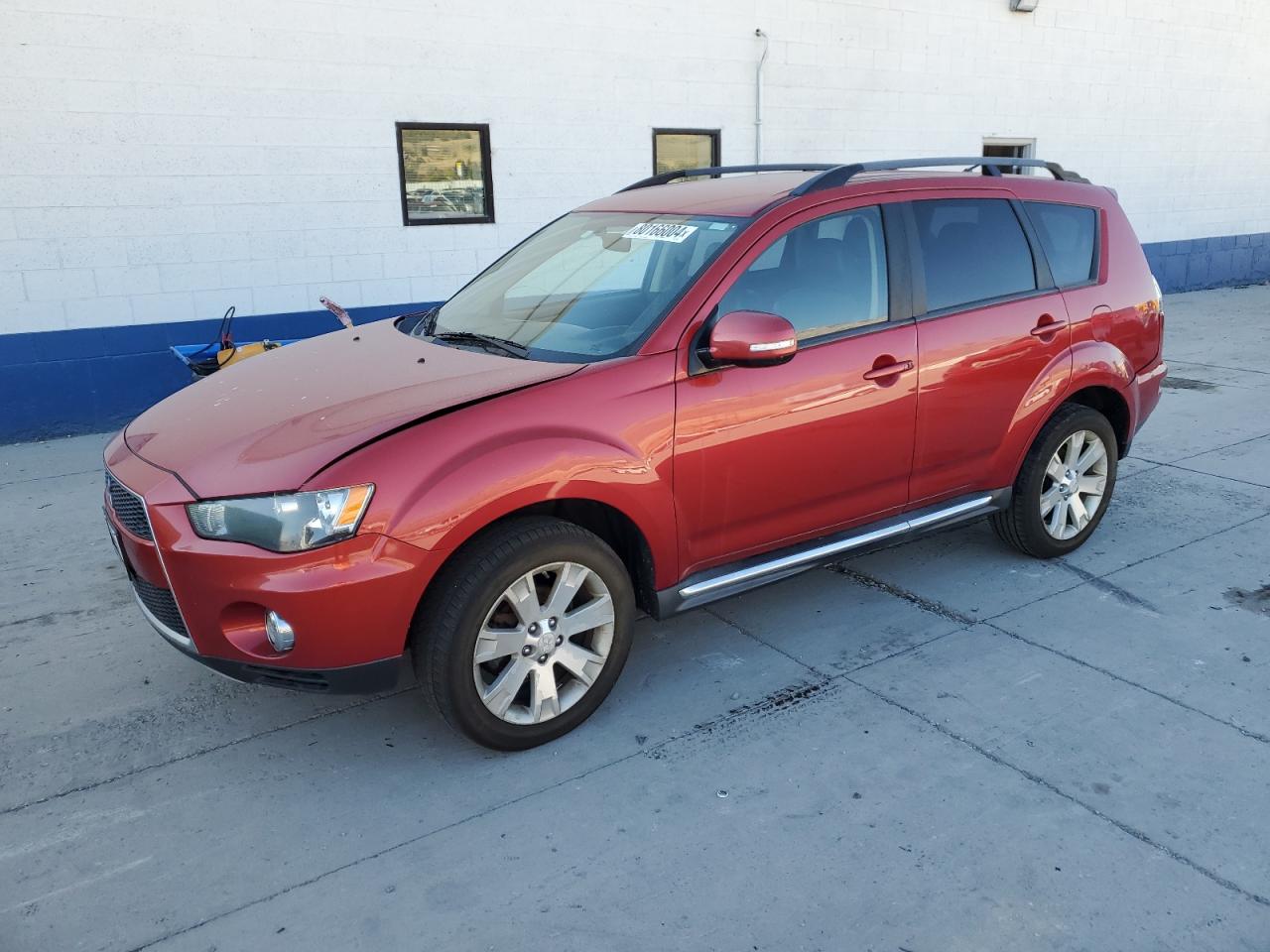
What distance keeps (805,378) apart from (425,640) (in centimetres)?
166

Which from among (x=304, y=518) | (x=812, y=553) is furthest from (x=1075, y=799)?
(x=304, y=518)

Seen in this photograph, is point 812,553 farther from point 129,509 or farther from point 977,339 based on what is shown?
point 129,509

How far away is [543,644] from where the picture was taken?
129 inches

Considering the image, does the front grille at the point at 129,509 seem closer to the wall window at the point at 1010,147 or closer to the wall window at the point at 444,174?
the wall window at the point at 444,174

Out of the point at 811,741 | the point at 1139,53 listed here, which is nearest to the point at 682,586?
the point at 811,741

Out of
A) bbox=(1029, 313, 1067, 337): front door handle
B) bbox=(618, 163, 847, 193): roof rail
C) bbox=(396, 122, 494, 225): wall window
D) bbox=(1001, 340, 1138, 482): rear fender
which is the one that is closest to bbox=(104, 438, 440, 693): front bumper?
bbox=(618, 163, 847, 193): roof rail

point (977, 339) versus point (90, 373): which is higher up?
point (977, 339)

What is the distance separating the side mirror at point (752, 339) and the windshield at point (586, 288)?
0.85ft

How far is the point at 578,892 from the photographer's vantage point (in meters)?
2.73

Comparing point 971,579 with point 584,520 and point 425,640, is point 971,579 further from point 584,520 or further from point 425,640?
point 425,640

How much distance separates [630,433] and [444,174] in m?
5.93

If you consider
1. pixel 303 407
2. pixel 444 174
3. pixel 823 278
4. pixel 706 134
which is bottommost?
pixel 303 407

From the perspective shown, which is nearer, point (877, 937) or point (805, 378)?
point (877, 937)

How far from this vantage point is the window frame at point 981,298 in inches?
161
